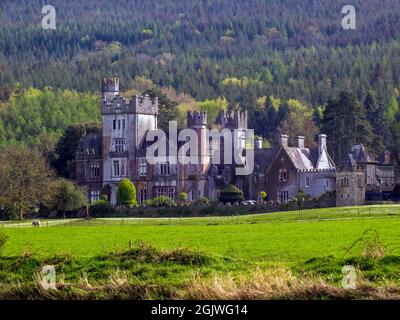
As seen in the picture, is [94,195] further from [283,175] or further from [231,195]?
[231,195]

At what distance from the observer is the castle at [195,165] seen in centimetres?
9462

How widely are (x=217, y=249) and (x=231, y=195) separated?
45.8 meters

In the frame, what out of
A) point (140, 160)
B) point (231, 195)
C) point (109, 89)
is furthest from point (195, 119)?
point (231, 195)

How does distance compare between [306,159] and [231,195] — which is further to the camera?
[306,159]

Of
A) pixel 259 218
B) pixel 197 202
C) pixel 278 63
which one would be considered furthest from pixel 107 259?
pixel 278 63

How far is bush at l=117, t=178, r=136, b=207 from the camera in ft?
293

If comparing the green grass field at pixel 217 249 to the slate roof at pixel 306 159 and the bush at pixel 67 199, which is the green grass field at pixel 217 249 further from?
the slate roof at pixel 306 159

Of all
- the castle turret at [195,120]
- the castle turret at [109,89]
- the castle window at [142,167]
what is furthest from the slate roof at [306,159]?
the castle turret at [109,89]

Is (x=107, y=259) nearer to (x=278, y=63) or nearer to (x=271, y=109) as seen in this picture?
(x=271, y=109)

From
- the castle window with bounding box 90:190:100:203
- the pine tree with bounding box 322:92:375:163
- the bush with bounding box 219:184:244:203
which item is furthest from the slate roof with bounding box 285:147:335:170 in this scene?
the castle window with bounding box 90:190:100:203

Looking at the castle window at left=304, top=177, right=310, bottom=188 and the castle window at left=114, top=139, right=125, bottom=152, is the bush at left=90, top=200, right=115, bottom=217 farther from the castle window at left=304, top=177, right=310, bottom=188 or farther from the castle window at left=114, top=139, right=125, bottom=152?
the castle window at left=304, top=177, right=310, bottom=188

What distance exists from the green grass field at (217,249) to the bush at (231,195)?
74.5 feet

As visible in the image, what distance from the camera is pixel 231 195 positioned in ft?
289

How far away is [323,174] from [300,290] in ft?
205
